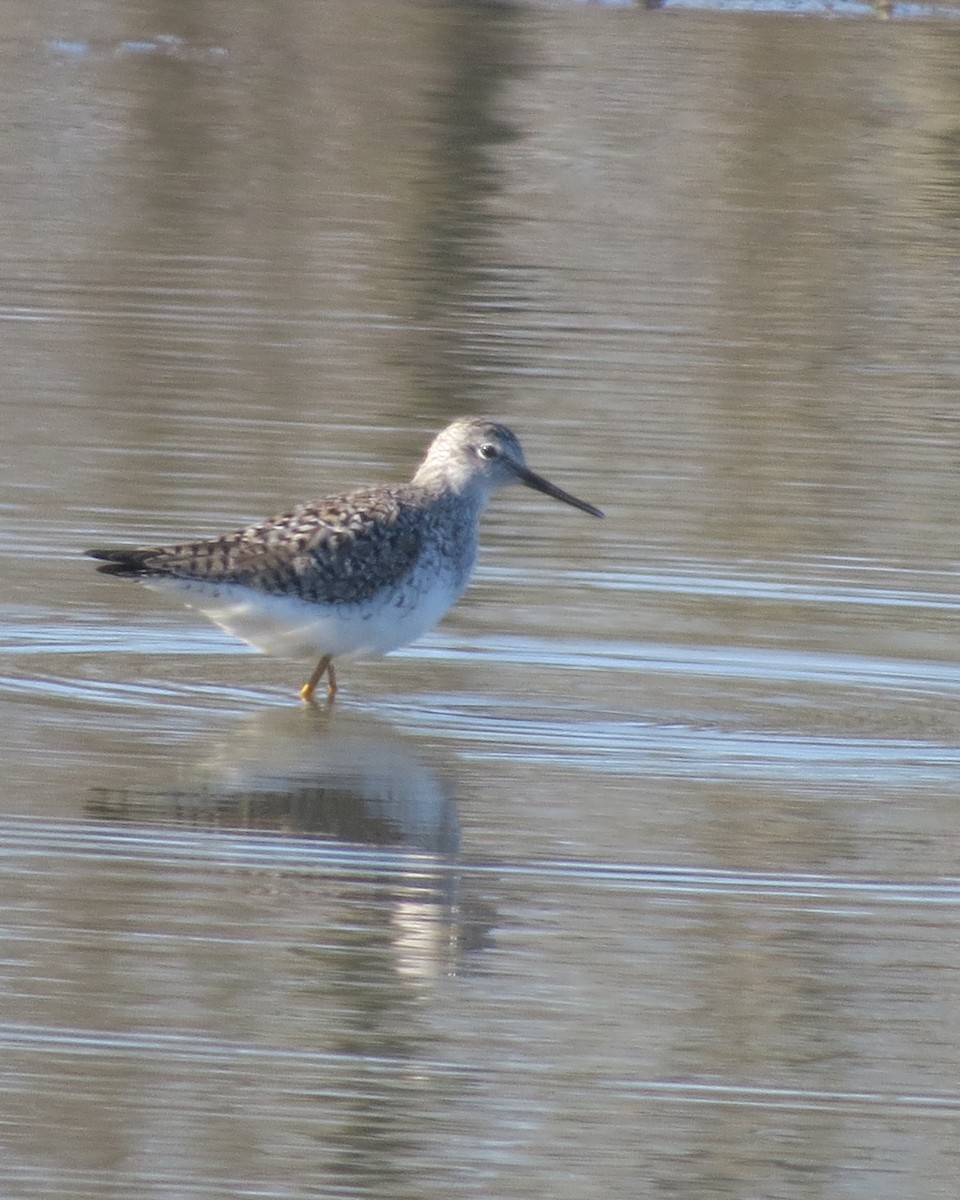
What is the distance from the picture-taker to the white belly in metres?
9.15

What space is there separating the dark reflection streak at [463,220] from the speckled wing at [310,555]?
13.0ft

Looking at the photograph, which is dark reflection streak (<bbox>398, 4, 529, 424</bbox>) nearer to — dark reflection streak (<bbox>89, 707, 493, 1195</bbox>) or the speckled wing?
the speckled wing

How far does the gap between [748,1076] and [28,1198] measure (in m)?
1.67

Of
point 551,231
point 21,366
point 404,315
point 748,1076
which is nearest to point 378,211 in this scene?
point 551,231

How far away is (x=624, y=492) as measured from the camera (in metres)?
12.3

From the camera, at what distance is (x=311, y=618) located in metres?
9.27

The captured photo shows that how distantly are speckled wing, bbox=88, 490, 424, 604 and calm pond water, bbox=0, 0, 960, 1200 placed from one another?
46cm

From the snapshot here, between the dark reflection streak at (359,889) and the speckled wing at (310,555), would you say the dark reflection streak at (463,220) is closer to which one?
the speckled wing at (310,555)

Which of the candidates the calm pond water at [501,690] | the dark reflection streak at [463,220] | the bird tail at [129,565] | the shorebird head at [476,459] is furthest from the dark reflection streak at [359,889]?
the dark reflection streak at [463,220]

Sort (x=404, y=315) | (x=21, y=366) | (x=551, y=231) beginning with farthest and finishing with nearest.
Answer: (x=551, y=231), (x=404, y=315), (x=21, y=366)

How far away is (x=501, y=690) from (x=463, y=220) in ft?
32.8

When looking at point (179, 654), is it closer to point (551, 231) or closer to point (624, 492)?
point (624, 492)

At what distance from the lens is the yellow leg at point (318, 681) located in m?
9.50

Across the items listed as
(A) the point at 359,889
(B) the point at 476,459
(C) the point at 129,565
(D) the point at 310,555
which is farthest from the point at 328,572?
(A) the point at 359,889
